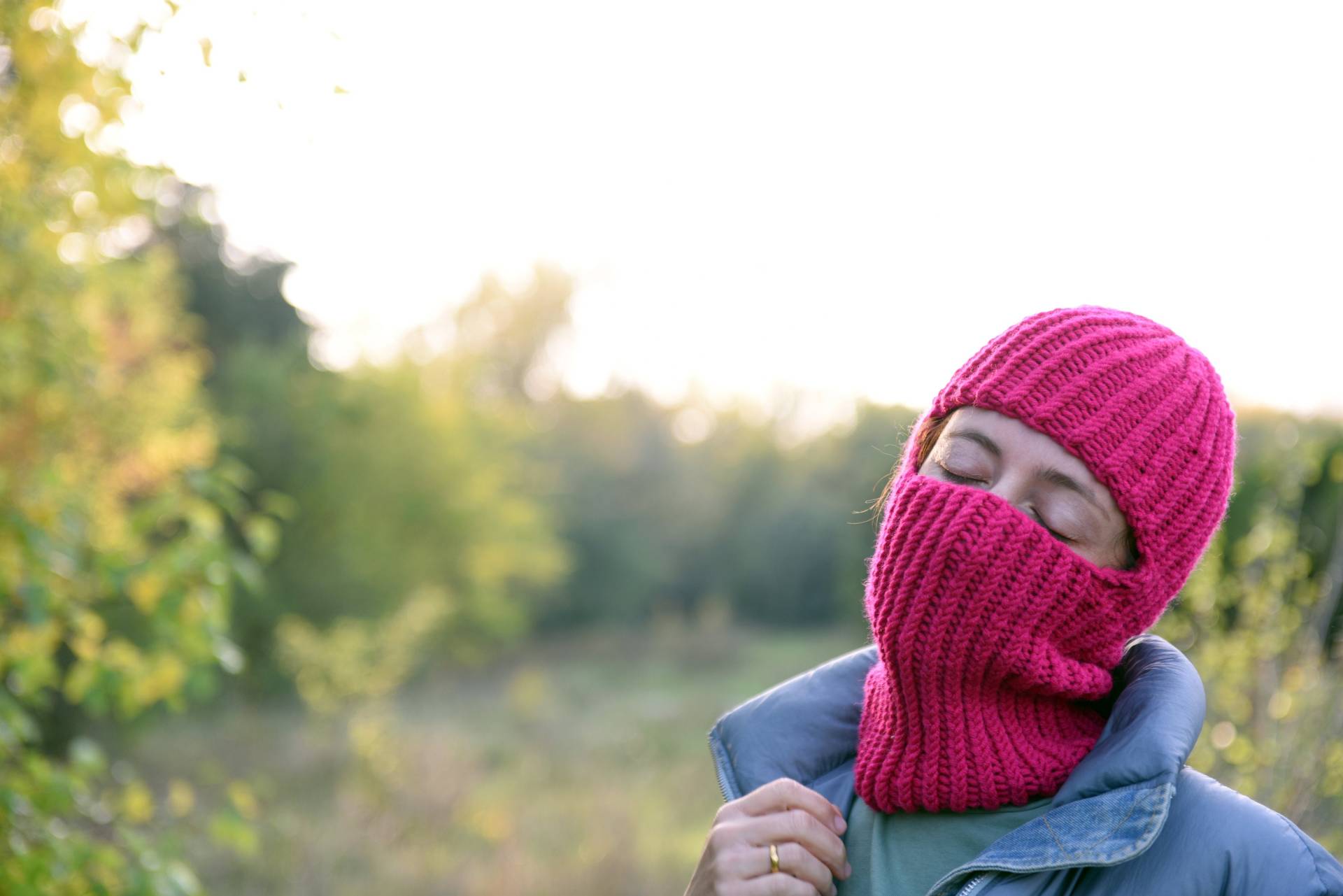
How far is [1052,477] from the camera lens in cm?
134

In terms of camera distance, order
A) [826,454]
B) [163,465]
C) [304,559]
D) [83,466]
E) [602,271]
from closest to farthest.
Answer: [83,466]
[163,465]
[304,559]
[826,454]
[602,271]

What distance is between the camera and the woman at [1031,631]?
4.20ft

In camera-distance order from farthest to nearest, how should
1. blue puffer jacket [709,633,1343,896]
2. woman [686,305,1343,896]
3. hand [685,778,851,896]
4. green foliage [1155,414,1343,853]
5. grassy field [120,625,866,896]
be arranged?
grassy field [120,625,866,896]
green foliage [1155,414,1343,853]
hand [685,778,851,896]
woman [686,305,1343,896]
blue puffer jacket [709,633,1343,896]

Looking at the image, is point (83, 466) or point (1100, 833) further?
point (83, 466)

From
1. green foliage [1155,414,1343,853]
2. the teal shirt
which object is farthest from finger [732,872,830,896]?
green foliage [1155,414,1343,853]

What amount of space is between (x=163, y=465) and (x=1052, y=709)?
25.9 feet

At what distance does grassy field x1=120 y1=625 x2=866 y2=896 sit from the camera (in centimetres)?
670

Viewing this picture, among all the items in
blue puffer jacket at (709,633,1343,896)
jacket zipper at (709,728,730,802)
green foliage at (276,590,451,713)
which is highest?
blue puffer jacket at (709,633,1343,896)

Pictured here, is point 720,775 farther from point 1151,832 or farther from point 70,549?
point 70,549

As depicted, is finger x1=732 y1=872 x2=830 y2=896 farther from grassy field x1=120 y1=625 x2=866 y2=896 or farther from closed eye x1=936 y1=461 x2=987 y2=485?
grassy field x1=120 y1=625 x2=866 y2=896

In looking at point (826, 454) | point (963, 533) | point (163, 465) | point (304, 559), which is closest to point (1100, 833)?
point (963, 533)

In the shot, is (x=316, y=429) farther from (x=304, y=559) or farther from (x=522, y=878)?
(x=522, y=878)

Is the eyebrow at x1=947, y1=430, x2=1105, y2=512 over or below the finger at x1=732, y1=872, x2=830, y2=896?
over

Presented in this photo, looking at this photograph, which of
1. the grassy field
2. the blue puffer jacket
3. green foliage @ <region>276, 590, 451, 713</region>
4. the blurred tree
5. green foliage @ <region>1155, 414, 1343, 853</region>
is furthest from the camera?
the blurred tree
